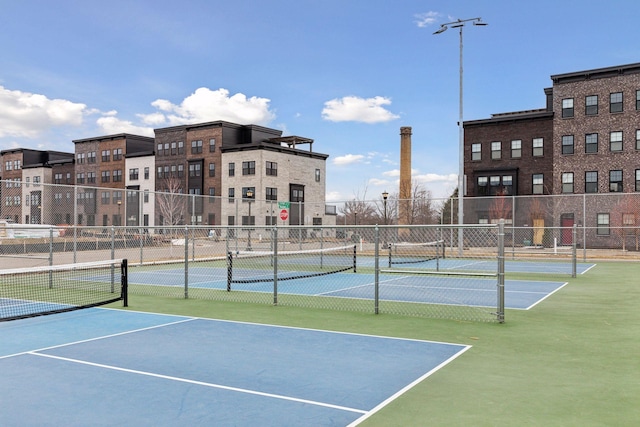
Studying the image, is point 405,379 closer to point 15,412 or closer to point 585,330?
point 15,412

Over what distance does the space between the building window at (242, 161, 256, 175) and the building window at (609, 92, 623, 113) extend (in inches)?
1505

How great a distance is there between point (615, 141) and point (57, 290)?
44.5 metres

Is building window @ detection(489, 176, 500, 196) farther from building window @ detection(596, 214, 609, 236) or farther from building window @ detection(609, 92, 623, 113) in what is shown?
building window @ detection(609, 92, 623, 113)

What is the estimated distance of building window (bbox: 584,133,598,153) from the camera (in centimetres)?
4688

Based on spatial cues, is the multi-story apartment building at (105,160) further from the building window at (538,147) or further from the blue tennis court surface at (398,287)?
the blue tennis court surface at (398,287)

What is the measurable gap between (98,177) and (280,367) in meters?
82.6

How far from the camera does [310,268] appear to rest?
82.6ft

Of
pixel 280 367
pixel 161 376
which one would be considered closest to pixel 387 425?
pixel 280 367

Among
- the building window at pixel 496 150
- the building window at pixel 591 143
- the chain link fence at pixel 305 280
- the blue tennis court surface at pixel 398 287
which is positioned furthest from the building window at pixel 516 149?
the blue tennis court surface at pixel 398 287

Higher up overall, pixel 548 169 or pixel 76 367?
pixel 548 169

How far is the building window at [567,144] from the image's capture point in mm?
47844

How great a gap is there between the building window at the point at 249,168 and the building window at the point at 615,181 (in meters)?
38.2

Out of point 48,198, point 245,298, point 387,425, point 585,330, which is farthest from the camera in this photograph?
point 48,198

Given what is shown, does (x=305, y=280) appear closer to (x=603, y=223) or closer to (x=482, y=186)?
(x=603, y=223)
